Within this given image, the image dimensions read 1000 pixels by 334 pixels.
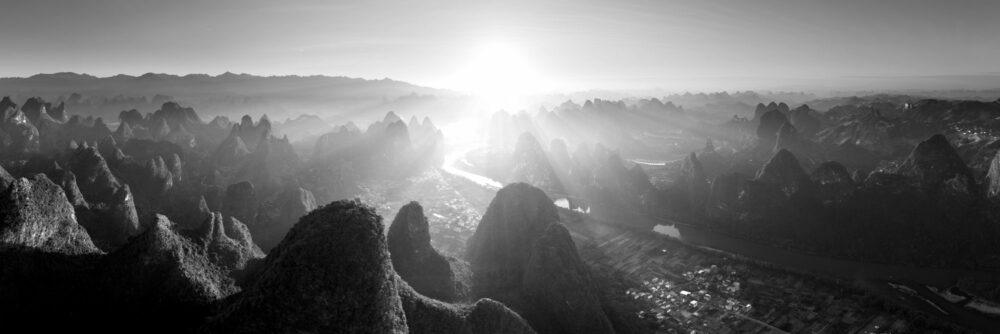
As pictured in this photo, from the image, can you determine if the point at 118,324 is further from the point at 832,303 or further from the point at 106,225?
the point at 832,303

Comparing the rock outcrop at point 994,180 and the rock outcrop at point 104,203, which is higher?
the rock outcrop at point 104,203

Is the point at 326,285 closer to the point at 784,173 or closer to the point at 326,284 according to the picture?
the point at 326,284

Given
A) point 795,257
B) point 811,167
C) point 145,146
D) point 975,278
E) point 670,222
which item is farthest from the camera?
point 811,167

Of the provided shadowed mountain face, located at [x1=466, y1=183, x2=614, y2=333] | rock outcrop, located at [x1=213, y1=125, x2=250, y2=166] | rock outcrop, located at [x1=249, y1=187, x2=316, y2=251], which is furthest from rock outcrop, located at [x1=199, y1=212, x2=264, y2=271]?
rock outcrop, located at [x1=213, y1=125, x2=250, y2=166]

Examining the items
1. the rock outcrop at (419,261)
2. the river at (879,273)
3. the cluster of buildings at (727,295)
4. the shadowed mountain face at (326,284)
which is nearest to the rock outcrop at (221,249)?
the rock outcrop at (419,261)

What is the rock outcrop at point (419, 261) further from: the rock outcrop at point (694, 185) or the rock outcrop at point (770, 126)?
the rock outcrop at point (770, 126)

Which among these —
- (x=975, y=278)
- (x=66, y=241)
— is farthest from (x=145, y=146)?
(x=975, y=278)

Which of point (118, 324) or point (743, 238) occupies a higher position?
point (118, 324)

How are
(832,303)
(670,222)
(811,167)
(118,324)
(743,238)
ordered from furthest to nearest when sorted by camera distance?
(811,167) < (670,222) < (743,238) < (832,303) < (118,324)
